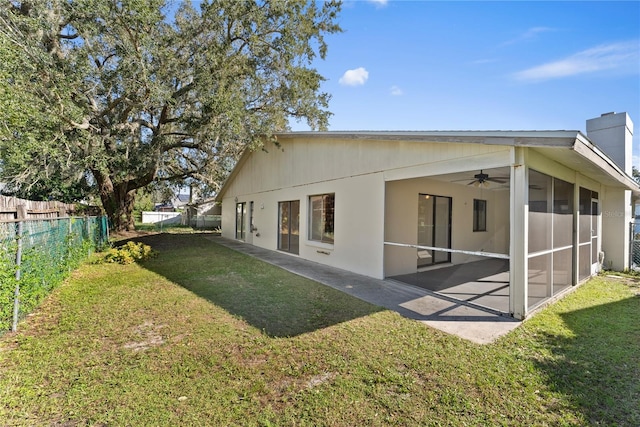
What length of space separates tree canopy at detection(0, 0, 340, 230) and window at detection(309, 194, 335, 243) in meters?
3.86

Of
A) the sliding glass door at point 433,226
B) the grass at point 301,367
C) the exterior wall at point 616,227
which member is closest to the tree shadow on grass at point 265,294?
the grass at point 301,367

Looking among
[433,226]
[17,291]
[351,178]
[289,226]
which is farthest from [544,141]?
[289,226]

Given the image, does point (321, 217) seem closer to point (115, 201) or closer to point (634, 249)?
point (634, 249)

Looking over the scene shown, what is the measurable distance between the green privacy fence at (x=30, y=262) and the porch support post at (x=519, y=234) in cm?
666

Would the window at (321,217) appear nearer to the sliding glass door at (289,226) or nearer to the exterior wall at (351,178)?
the exterior wall at (351,178)

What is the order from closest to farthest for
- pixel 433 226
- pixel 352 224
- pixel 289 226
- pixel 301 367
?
pixel 301 367, pixel 352 224, pixel 433 226, pixel 289 226

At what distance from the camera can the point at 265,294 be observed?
5949mm

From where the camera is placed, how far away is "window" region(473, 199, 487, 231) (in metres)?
10.2

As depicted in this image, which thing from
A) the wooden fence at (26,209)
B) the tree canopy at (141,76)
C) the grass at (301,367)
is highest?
the tree canopy at (141,76)

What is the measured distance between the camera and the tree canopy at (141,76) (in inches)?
366

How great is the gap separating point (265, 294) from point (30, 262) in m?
3.64

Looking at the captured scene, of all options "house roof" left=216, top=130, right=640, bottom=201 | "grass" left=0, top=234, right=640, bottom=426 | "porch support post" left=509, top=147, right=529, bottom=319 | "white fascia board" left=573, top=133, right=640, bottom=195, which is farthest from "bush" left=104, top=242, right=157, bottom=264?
"white fascia board" left=573, top=133, right=640, bottom=195

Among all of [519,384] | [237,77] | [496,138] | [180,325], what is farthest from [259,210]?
[519,384]

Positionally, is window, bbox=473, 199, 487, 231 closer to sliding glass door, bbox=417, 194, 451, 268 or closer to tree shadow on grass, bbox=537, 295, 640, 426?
sliding glass door, bbox=417, 194, 451, 268
